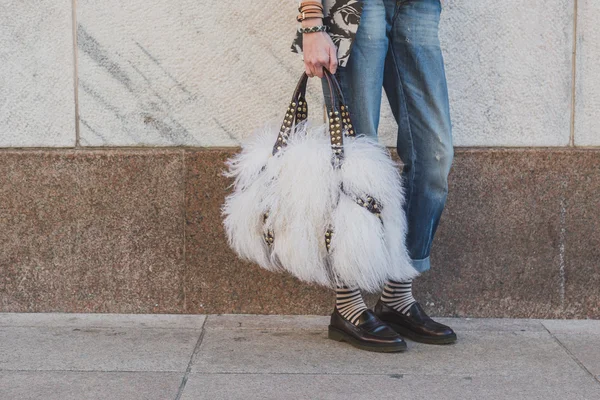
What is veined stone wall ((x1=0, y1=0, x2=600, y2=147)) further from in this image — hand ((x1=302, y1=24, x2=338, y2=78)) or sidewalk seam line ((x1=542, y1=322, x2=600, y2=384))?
sidewalk seam line ((x1=542, y1=322, x2=600, y2=384))

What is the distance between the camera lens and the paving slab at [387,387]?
2.86 m

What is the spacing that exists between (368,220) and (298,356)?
2.23ft

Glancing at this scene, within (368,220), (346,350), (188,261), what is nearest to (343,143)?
(368,220)

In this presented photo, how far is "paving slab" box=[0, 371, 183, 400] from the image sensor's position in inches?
112

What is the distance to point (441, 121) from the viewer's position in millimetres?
3291

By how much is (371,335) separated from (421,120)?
0.91m

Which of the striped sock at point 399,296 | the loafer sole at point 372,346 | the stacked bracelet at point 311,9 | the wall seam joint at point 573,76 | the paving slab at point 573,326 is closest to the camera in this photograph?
the stacked bracelet at point 311,9

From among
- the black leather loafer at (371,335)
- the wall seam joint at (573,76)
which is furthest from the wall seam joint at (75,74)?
the wall seam joint at (573,76)

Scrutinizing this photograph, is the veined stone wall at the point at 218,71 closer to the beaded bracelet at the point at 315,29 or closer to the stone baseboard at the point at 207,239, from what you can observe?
the stone baseboard at the point at 207,239

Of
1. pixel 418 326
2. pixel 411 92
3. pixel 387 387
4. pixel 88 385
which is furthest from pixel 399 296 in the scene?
→ pixel 88 385

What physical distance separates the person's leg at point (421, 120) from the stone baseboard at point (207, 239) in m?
0.51

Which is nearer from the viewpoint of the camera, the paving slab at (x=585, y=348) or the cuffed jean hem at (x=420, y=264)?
the paving slab at (x=585, y=348)

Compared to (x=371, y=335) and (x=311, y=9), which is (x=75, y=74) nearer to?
(x=311, y=9)

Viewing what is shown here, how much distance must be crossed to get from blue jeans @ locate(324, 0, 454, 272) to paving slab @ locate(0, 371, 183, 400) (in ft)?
3.86
